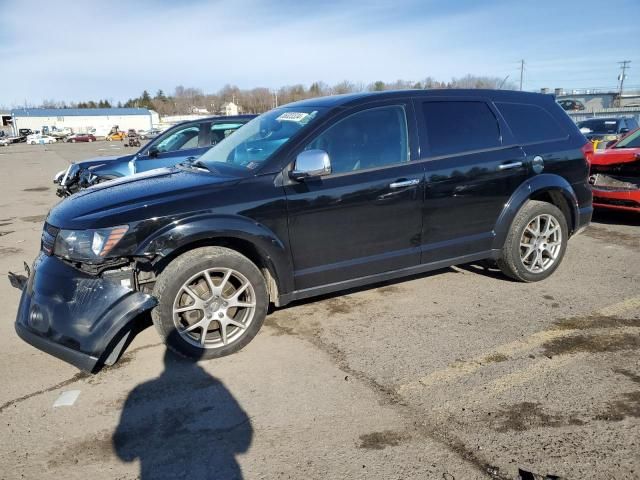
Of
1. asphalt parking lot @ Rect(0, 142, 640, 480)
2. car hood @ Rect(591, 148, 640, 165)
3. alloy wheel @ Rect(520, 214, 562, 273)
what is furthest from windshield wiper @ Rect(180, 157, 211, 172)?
car hood @ Rect(591, 148, 640, 165)

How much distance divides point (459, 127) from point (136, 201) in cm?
288

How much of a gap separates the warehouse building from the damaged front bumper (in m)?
106

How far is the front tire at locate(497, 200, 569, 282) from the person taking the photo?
4.81 m

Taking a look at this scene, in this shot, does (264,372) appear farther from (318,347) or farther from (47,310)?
(47,310)

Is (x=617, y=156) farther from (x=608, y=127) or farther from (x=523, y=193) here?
(x=608, y=127)

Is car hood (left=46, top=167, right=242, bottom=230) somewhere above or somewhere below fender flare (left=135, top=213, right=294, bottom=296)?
above

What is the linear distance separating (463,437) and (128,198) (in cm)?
271

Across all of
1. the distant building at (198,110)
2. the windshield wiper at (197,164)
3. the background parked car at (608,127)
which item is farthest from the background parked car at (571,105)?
the distant building at (198,110)

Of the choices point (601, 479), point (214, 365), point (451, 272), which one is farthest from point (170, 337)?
point (451, 272)

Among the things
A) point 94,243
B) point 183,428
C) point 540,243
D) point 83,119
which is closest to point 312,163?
point 94,243

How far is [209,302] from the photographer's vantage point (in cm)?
362

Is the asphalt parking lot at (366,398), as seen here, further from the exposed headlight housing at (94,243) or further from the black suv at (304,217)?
the exposed headlight housing at (94,243)

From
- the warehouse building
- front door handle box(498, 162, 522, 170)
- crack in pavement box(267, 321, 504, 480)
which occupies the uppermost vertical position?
the warehouse building

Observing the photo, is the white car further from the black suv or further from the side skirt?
the side skirt
